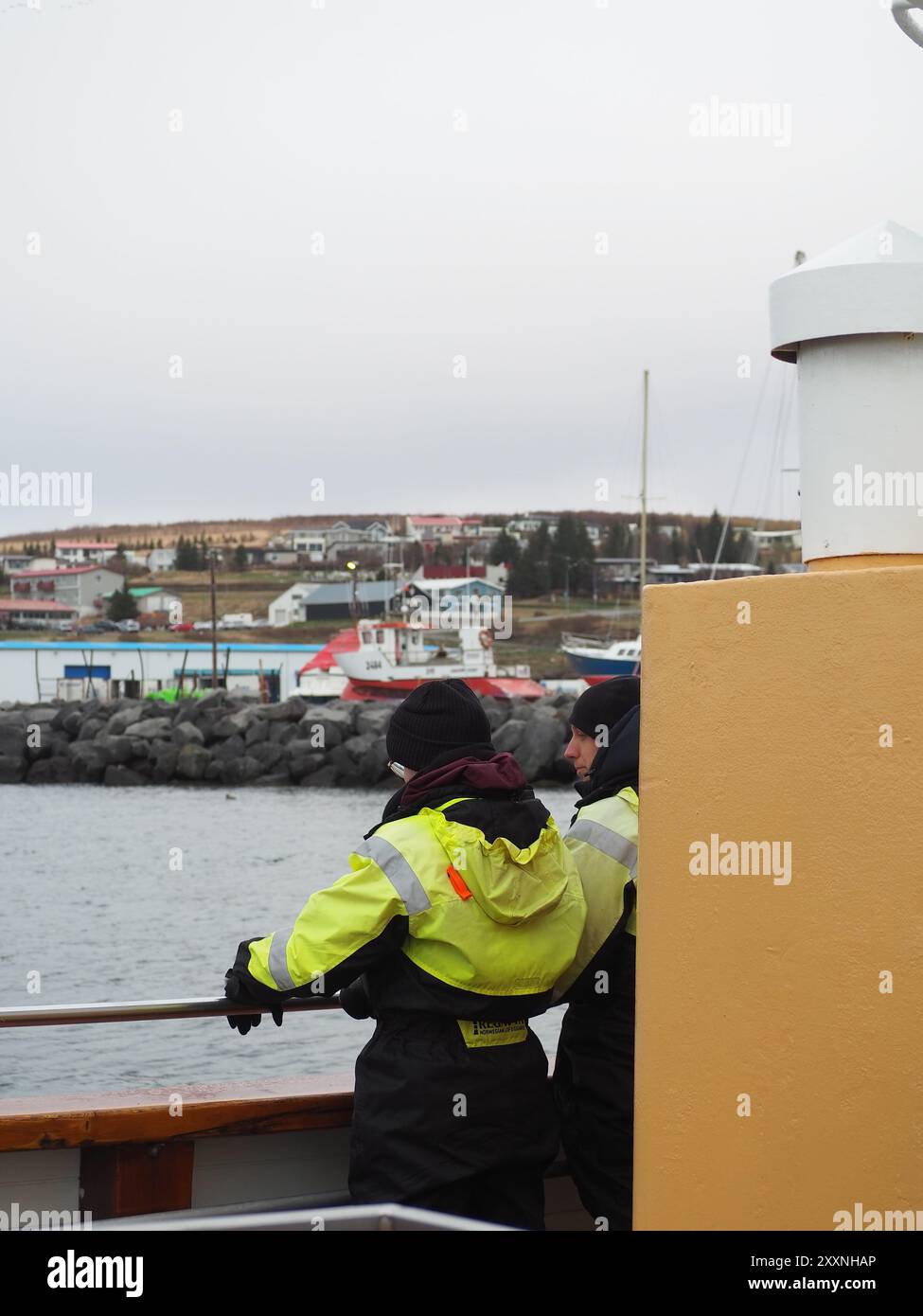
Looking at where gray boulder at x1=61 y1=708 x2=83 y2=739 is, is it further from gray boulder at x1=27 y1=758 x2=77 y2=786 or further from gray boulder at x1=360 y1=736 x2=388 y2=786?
gray boulder at x1=360 y1=736 x2=388 y2=786

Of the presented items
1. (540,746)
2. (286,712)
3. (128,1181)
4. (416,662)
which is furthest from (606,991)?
(416,662)

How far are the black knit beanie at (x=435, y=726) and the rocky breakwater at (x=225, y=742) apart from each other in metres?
44.3

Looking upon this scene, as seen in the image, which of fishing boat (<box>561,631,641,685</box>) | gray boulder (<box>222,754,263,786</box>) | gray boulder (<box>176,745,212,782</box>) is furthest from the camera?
fishing boat (<box>561,631,641,685</box>)

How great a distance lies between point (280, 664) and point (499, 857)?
82999 mm

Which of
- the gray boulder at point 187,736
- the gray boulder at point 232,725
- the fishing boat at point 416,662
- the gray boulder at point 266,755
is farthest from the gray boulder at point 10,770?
the fishing boat at point 416,662

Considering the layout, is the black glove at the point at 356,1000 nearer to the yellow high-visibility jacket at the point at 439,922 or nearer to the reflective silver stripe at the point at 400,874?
the yellow high-visibility jacket at the point at 439,922

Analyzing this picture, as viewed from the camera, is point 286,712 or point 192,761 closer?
point 192,761

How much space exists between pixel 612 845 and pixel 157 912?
23731 millimetres

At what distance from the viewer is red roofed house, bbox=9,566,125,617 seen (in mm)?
98250

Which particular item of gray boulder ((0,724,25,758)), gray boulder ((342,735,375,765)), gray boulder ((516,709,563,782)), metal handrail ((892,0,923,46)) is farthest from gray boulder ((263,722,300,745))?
metal handrail ((892,0,923,46))

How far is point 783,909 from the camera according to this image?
2.35 m

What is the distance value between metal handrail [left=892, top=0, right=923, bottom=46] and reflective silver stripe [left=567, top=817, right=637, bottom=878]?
1.74 metres

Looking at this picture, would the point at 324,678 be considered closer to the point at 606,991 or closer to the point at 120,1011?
the point at 120,1011
